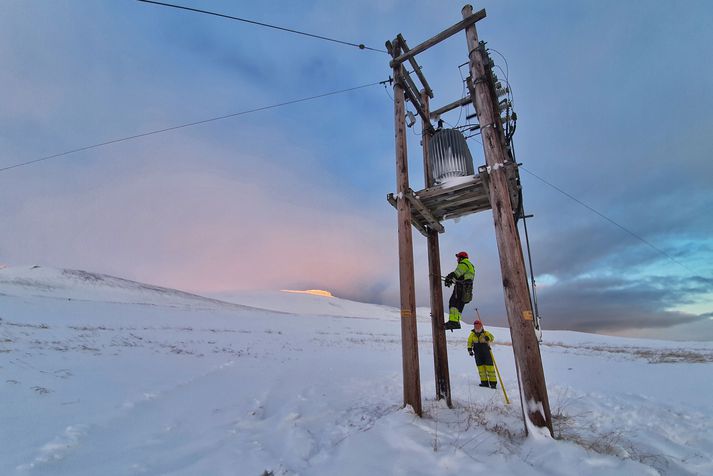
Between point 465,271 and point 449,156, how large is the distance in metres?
2.68

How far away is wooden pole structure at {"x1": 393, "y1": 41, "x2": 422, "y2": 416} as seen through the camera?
6195mm

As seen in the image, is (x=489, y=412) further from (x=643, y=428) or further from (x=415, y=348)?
(x=643, y=428)

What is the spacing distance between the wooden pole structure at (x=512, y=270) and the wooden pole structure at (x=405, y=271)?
1890 millimetres

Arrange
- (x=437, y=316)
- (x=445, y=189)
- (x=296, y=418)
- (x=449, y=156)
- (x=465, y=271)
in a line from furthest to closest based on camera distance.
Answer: (x=437, y=316) < (x=465, y=271) < (x=449, y=156) < (x=445, y=189) < (x=296, y=418)

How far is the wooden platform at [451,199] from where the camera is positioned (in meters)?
6.32

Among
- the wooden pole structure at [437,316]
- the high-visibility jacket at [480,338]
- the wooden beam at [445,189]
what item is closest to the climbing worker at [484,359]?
the high-visibility jacket at [480,338]

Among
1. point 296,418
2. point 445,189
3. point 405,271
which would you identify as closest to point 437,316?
point 405,271

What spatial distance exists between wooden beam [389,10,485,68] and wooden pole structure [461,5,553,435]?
1.37ft

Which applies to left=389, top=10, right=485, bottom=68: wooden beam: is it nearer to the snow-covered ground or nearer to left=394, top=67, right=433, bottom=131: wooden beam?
left=394, top=67, right=433, bottom=131: wooden beam

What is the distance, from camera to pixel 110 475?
3615mm

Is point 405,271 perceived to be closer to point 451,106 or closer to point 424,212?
point 424,212

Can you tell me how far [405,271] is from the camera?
6.79m

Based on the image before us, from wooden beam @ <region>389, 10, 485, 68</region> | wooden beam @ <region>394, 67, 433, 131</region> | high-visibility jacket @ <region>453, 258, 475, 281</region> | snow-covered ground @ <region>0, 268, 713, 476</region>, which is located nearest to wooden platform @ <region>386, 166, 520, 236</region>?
high-visibility jacket @ <region>453, 258, 475, 281</region>

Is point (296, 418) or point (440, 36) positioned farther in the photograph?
point (440, 36)
